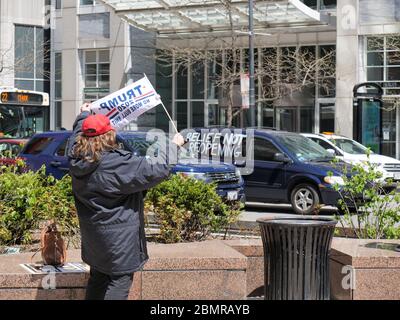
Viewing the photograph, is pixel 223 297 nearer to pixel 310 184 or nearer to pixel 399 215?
pixel 399 215

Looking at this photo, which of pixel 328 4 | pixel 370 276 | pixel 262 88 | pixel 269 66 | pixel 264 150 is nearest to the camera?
pixel 370 276

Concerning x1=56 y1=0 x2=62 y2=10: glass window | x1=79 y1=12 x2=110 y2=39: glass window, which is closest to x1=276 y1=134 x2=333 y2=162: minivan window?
x1=79 y1=12 x2=110 y2=39: glass window

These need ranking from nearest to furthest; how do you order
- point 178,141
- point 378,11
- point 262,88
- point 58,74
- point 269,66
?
1. point 178,141
2. point 378,11
3. point 269,66
4. point 262,88
5. point 58,74

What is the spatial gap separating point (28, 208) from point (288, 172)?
387 inches

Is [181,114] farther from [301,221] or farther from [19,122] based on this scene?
[301,221]

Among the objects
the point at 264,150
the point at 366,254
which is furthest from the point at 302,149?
the point at 366,254

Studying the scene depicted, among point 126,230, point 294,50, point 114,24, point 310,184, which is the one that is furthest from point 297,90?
point 126,230

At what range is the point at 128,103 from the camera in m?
7.48

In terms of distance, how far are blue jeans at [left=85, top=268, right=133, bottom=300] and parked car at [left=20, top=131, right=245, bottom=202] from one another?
8890 millimetres

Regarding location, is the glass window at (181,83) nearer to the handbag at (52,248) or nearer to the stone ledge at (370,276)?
the stone ledge at (370,276)

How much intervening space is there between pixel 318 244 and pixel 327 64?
2779 cm

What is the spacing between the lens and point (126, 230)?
5137 millimetres

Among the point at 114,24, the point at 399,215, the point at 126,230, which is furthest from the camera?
the point at 114,24

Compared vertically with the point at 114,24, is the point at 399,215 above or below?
below
